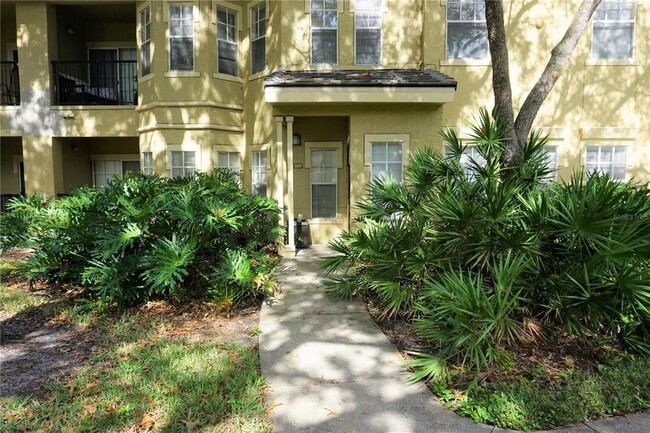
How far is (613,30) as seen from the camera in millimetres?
10711

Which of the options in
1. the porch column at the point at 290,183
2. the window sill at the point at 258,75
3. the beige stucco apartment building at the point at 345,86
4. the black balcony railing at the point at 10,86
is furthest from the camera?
the black balcony railing at the point at 10,86

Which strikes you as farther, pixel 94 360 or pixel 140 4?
pixel 140 4

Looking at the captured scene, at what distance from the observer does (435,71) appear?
10.5 meters

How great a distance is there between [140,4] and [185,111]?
3570mm

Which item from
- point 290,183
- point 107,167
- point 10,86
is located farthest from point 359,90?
point 10,86

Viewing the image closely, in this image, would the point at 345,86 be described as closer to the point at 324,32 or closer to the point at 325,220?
the point at 324,32

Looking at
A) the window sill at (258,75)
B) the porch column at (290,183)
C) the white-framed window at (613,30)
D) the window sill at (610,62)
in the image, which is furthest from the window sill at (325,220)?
the white-framed window at (613,30)

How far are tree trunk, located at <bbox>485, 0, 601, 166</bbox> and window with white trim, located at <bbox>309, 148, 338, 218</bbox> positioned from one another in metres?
5.42

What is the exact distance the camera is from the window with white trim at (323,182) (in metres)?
11.6

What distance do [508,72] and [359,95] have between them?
3515mm

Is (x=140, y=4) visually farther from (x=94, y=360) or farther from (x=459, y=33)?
(x=94, y=360)

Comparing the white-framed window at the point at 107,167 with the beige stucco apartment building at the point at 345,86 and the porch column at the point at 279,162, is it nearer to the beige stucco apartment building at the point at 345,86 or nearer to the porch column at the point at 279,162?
the beige stucco apartment building at the point at 345,86

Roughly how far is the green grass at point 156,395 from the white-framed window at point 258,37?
857 cm

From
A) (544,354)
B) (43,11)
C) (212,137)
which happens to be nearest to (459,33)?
(212,137)
